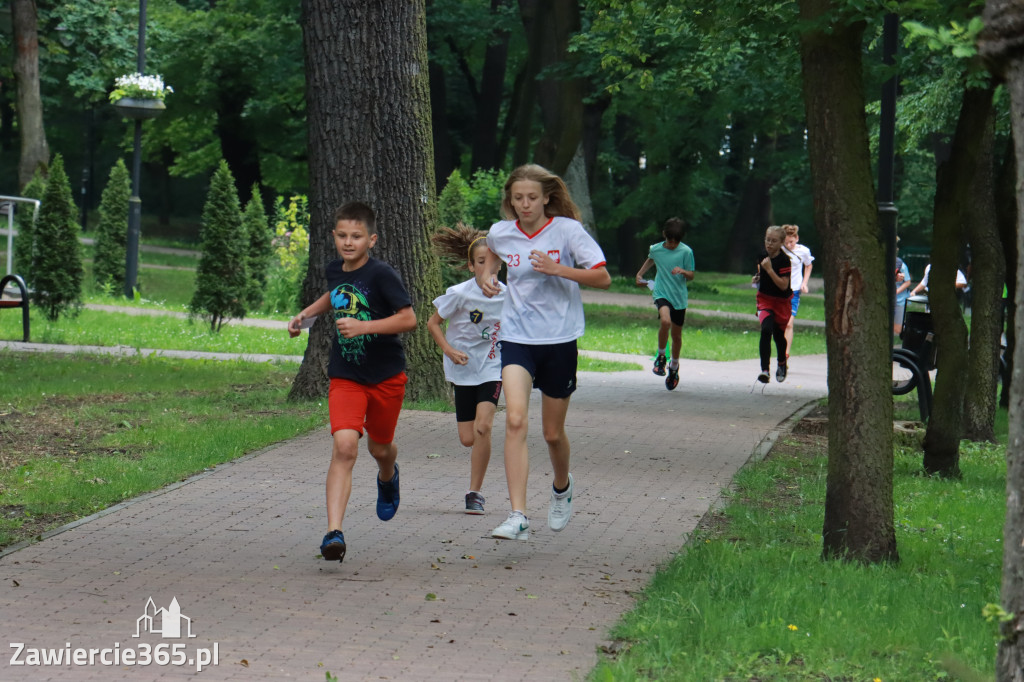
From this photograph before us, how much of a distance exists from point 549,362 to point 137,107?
2042 centimetres

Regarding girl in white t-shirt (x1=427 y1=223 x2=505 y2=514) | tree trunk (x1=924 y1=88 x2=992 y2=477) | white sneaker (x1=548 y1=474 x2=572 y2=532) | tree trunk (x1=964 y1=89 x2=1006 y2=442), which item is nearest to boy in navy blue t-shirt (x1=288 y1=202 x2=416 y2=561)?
white sneaker (x1=548 y1=474 x2=572 y2=532)

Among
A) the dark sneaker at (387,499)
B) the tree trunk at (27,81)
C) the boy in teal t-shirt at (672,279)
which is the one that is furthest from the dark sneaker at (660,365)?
the tree trunk at (27,81)

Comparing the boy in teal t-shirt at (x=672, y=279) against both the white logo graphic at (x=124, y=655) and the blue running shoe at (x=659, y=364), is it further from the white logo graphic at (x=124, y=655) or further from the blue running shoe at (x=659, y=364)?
the white logo graphic at (x=124, y=655)

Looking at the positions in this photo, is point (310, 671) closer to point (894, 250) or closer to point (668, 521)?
point (668, 521)

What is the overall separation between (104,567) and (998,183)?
9.19 m

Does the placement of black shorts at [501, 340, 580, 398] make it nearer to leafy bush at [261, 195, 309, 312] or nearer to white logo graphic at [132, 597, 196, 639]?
white logo graphic at [132, 597, 196, 639]

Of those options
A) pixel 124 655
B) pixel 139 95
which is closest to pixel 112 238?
pixel 139 95

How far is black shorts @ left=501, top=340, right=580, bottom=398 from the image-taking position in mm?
6801

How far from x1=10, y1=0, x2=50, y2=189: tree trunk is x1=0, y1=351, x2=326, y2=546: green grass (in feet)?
59.8

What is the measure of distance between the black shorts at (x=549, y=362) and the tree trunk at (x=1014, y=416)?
3361mm

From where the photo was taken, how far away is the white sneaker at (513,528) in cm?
666

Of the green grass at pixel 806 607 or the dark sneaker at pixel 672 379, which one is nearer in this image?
the green grass at pixel 806 607

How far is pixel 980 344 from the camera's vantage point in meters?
11.9

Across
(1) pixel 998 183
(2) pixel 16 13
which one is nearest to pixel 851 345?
(1) pixel 998 183
